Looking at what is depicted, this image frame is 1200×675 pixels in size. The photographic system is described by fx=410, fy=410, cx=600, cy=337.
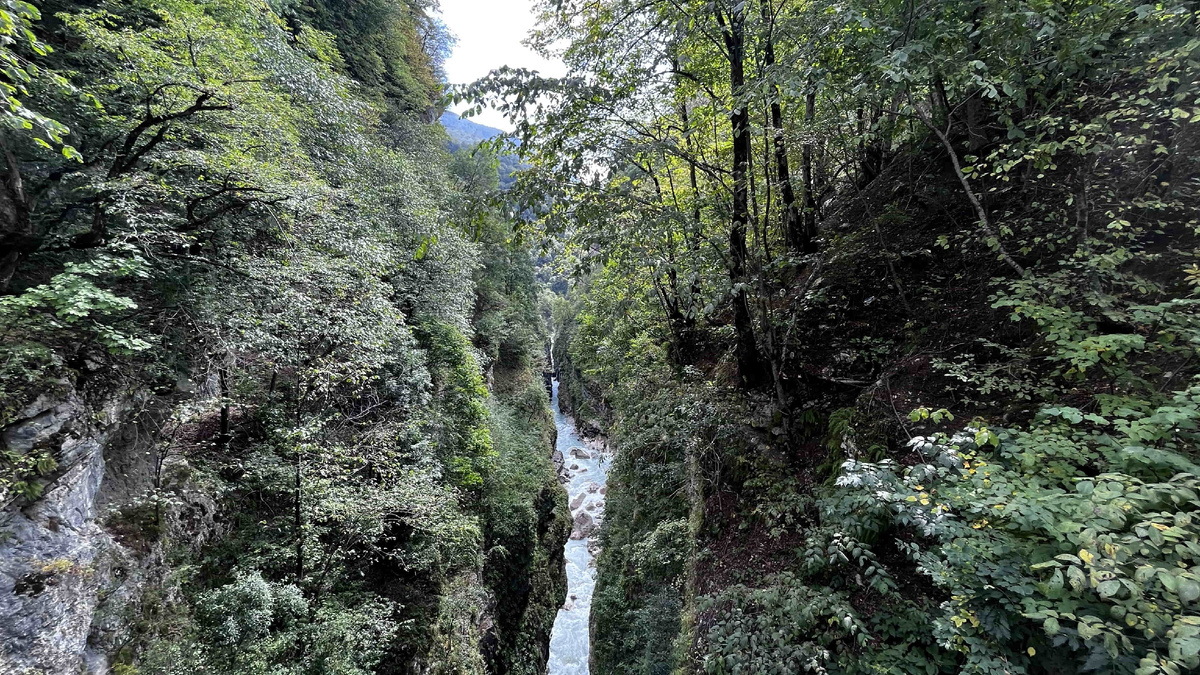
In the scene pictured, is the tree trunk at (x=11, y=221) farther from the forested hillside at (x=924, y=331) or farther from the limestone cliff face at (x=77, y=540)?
the forested hillside at (x=924, y=331)

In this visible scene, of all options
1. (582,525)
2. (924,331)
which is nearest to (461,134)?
(582,525)

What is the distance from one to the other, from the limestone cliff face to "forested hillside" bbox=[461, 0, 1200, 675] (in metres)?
5.32

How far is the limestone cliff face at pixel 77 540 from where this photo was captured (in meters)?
3.59

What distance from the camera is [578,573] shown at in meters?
19.4

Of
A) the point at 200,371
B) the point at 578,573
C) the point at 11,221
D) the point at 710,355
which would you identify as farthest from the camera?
the point at 578,573

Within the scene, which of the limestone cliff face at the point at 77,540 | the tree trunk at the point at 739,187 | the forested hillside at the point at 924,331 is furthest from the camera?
the tree trunk at the point at 739,187

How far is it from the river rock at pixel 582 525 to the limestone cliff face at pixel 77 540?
18406 millimetres

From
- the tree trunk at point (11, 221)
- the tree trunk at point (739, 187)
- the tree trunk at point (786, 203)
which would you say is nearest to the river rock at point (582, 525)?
→ the tree trunk at point (786, 203)

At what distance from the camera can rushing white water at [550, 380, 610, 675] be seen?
50.1ft

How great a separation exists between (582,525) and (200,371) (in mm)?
19582

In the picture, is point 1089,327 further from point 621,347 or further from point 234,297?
point 621,347

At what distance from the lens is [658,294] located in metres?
10.4

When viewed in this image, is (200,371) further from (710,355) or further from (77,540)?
(710,355)

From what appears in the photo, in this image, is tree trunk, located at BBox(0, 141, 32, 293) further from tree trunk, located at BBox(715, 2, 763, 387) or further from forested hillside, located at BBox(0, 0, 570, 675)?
tree trunk, located at BBox(715, 2, 763, 387)
